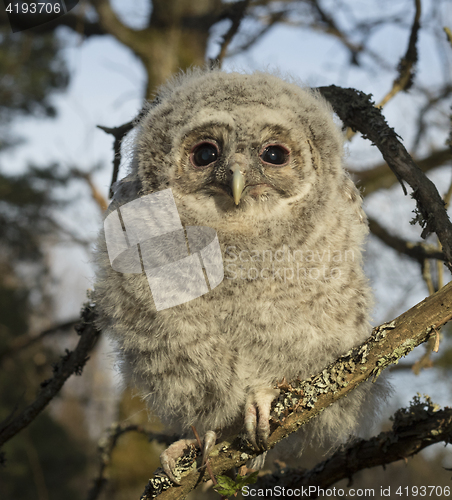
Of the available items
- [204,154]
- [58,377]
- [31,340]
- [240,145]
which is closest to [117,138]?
[204,154]

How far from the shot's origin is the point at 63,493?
7363mm

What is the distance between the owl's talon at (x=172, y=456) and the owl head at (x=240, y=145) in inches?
32.9

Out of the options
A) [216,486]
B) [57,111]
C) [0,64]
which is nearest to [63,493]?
[57,111]

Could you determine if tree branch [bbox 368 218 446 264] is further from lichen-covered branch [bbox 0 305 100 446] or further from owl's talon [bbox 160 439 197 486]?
lichen-covered branch [bbox 0 305 100 446]

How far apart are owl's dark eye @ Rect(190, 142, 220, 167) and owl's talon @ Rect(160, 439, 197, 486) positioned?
96cm

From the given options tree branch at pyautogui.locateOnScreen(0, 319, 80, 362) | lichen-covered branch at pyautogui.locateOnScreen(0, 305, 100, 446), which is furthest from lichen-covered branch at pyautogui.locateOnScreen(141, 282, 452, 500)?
tree branch at pyautogui.locateOnScreen(0, 319, 80, 362)

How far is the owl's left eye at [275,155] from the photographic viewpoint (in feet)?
4.78

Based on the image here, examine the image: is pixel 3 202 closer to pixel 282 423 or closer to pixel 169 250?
pixel 169 250

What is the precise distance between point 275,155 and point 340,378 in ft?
2.54

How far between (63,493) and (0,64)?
7193 mm

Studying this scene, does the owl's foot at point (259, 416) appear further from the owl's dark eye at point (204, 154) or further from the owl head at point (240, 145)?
the owl's dark eye at point (204, 154)

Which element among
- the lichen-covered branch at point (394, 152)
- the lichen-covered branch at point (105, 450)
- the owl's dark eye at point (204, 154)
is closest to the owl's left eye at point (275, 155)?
the owl's dark eye at point (204, 154)

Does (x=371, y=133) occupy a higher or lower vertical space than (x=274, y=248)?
higher

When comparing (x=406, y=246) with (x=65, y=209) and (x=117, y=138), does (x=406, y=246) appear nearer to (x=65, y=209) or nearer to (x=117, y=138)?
(x=117, y=138)
